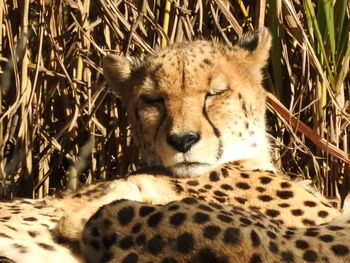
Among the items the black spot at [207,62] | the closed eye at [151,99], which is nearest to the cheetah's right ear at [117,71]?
the closed eye at [151,99]

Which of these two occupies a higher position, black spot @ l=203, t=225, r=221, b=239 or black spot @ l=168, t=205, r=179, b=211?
black spot @ l=168, t=205, r=179, b=211

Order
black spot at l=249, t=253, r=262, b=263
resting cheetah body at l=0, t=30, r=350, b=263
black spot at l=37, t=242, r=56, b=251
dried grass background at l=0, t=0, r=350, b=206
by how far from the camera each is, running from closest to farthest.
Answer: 1. black spot at l=249, t=253, r=262, b=263
2. black spot at l=37, t=242, r=56, b=251
3. resting cheetah body at l=0, t=30, r=350, b=263
4. dried grass background at l=0, t=0, r=350, b=206

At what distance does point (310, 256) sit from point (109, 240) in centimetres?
56

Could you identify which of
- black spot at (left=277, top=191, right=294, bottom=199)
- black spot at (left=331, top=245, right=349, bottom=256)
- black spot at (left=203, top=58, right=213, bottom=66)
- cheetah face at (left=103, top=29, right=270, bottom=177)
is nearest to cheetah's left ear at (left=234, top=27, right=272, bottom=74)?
cheetah face at (left=103, top=29, right=270, bottom=177)

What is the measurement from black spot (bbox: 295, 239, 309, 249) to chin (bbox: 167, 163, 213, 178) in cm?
83

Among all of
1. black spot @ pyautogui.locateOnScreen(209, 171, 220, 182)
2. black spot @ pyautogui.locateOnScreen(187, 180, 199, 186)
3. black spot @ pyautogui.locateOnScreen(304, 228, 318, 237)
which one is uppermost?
black spot @ pyautogui.locateOnScreen(209, 171, 220, 182)

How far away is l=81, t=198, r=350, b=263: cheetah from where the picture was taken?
2.64 meters

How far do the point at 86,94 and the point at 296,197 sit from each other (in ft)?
5.02

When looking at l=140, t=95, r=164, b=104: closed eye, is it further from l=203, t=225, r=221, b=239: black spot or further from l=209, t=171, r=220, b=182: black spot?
l=203, t=225, r=221, b=239: black spot

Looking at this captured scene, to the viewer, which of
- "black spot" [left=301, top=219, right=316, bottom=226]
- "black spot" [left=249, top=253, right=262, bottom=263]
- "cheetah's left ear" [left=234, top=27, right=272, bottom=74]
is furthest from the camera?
"cheetah's left ear" [left=234, top=27, right=272, bottom=74]

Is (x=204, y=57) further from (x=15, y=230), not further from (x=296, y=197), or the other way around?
(x=15, y=230)

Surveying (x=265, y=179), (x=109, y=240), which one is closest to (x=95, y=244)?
(x=109, y=240)

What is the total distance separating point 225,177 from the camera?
352cm

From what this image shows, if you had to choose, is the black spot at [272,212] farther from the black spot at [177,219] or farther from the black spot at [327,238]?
the black spot at [177,219]
